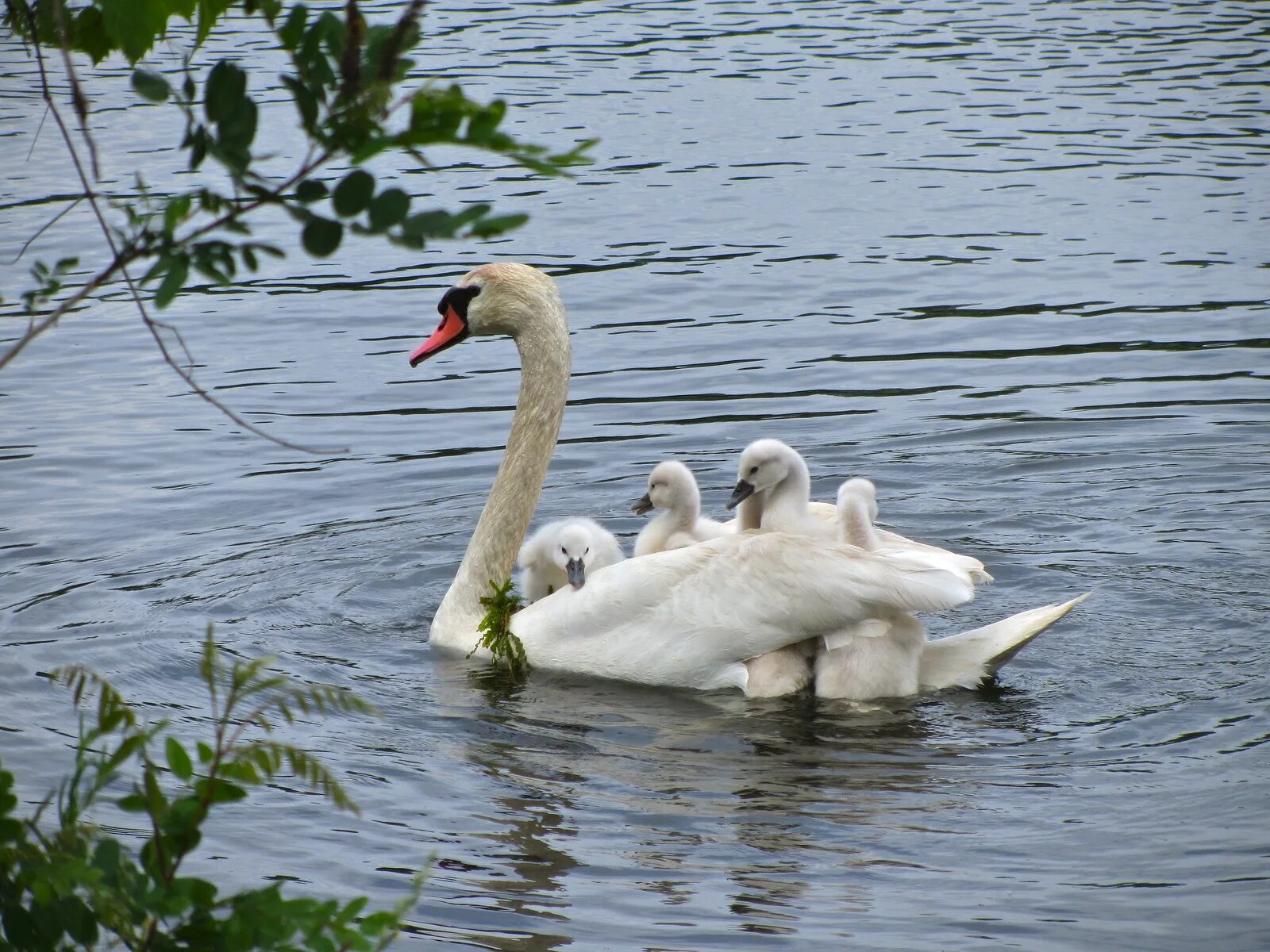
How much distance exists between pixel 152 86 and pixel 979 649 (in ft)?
16.9

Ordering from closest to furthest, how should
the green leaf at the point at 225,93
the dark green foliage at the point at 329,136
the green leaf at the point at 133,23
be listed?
the dark green foliage at the point at 329,136 < the green leaf at the point at 225,93 < the green leaf at the point at 133,23

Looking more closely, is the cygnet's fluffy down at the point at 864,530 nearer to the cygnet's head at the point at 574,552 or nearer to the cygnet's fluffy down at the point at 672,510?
the cygnet's fluffy down at the point at 672,510

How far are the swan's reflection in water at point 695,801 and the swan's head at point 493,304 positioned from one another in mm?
1708

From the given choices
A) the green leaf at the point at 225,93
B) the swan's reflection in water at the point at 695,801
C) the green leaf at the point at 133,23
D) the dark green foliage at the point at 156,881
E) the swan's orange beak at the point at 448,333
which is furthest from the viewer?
the swan's orange beak at the point at 448,333

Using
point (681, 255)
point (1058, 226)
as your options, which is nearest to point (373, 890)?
point (681, 255)

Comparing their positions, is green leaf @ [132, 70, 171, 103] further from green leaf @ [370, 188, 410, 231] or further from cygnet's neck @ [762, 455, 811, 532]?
cygnet's neck @ [762, 455, 811, 532]

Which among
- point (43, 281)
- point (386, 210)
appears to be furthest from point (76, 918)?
point (386, 210)

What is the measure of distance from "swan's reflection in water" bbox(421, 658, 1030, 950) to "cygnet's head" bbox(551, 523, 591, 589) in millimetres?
455

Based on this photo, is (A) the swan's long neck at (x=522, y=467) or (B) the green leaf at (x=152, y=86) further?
(A) the swan's long neck at (x=522, y=467)

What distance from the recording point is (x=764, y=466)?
762 centimetres

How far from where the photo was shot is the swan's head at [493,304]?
313 inches

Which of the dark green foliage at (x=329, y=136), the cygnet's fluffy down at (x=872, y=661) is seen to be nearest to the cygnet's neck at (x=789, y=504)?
the cygnet's fluffy down at (x=872, y=661)

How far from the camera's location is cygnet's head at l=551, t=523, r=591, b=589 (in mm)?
7141

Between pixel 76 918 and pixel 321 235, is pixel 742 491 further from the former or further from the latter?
pixel 321 235
